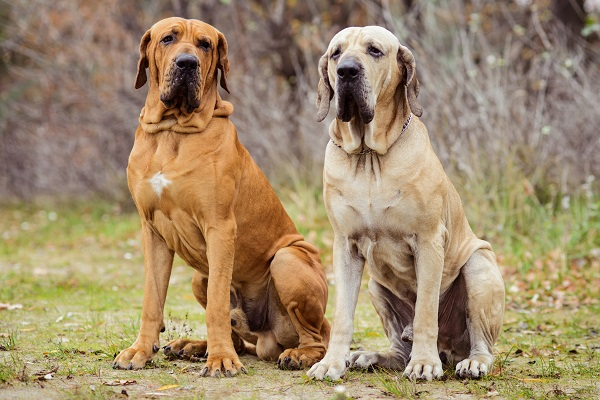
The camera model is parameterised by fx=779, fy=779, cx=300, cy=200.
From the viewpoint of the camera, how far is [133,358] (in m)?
4.16

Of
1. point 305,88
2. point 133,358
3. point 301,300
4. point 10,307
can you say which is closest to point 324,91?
point 301,300

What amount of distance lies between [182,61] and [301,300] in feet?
4.95

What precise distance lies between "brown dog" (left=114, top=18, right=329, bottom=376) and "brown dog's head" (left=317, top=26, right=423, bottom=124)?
0.66 metres

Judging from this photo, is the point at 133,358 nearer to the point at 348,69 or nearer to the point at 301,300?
the point at 301,300

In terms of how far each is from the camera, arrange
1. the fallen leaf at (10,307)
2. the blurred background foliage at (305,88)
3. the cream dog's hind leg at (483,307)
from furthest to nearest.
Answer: the blurred background foliage at (305,88) → the fallen leaf at (10,307) → the cream dog's hind leg at (483,307)

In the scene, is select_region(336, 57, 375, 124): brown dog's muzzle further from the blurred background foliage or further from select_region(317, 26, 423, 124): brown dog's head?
the blurred background foliage

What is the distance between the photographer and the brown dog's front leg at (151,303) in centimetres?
418

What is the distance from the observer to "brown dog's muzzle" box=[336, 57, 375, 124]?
401 cm

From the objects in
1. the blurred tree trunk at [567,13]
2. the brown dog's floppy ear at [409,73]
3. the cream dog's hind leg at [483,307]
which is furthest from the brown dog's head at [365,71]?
the blurred tree trunk at [567,13]

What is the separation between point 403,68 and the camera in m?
4.30

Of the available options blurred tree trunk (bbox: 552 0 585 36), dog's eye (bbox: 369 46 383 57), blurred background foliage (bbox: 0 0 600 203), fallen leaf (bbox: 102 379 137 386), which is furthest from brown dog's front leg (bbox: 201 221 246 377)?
blurred tree trunk (bbox: 552 0 585 36)

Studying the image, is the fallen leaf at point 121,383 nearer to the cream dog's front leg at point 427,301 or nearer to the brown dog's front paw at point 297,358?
the brown dog's front paw at point 297,358

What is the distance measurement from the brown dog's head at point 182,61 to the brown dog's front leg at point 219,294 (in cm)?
73

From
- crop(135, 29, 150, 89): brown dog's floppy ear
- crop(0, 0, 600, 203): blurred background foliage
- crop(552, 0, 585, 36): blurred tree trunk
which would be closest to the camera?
crop(135, 29, 150, 89): brown dog's floppy ear
